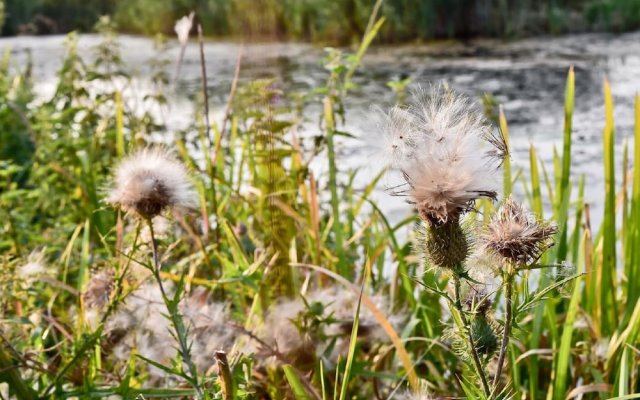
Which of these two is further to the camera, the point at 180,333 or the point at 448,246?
the point at 180,333

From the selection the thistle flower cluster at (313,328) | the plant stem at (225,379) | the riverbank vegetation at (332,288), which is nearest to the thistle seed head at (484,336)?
the riverbank vegetation at (332,288)

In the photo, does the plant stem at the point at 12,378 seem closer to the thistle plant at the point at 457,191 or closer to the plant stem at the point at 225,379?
the plant stem at the point at 225,379

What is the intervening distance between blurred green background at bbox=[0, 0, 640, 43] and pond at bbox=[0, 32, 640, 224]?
0.20 m

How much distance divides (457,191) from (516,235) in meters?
0.06

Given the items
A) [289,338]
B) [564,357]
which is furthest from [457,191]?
[289,338]

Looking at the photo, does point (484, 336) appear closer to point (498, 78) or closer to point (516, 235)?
point (516, 235)

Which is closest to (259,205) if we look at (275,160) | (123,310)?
(275,160)

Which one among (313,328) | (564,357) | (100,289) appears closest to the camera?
(564,357)

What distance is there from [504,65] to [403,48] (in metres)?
1.14

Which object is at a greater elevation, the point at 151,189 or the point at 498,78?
the point at 151,189

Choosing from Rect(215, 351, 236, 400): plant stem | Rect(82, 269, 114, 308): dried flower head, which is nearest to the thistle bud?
Rect(215, 351, 236, 400): plant stem

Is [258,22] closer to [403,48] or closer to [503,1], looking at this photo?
[403,48]

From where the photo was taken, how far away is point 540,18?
6621mm

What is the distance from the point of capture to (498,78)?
471cm
